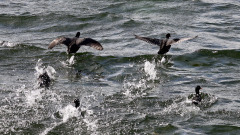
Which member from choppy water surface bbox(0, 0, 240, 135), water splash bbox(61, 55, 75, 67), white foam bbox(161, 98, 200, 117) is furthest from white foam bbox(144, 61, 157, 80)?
white foam bbox(161, 98, 200, 117)

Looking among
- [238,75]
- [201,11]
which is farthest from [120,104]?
[201,11]

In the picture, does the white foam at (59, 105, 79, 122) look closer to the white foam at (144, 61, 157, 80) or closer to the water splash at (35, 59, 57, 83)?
the water splash at (35, 59, 57, 83)

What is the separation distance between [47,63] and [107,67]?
77.3 inches

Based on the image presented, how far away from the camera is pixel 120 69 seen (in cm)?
1531

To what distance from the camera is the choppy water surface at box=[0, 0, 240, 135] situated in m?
10.7

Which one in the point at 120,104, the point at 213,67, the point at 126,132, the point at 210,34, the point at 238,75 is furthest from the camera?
the point at 210,34

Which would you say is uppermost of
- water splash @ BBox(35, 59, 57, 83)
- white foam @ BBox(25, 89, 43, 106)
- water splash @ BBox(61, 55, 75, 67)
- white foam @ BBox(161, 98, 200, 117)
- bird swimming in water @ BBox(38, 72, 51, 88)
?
water splash @ BBox(61, 55, 75, 67)

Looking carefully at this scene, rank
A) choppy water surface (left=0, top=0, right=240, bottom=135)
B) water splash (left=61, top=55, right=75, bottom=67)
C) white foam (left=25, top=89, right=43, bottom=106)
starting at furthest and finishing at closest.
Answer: water splash (left=61, top=55, right=75, bottom=67) < white foam (left=25, top=89, right=43, bottom=106) < choppy water surface (left=0, top=0, right=240, bottom=135)

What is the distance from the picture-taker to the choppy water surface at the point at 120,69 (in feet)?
35.2

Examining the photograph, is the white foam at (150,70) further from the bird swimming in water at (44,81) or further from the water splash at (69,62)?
the bird swimming in water at (44,81)

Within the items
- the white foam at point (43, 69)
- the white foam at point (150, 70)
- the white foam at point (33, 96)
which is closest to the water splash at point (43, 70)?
the white foam at point (43, 69)

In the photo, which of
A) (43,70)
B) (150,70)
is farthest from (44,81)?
(150,70)

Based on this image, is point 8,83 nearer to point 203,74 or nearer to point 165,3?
point 203,74

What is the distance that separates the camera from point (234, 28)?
20.3 m
